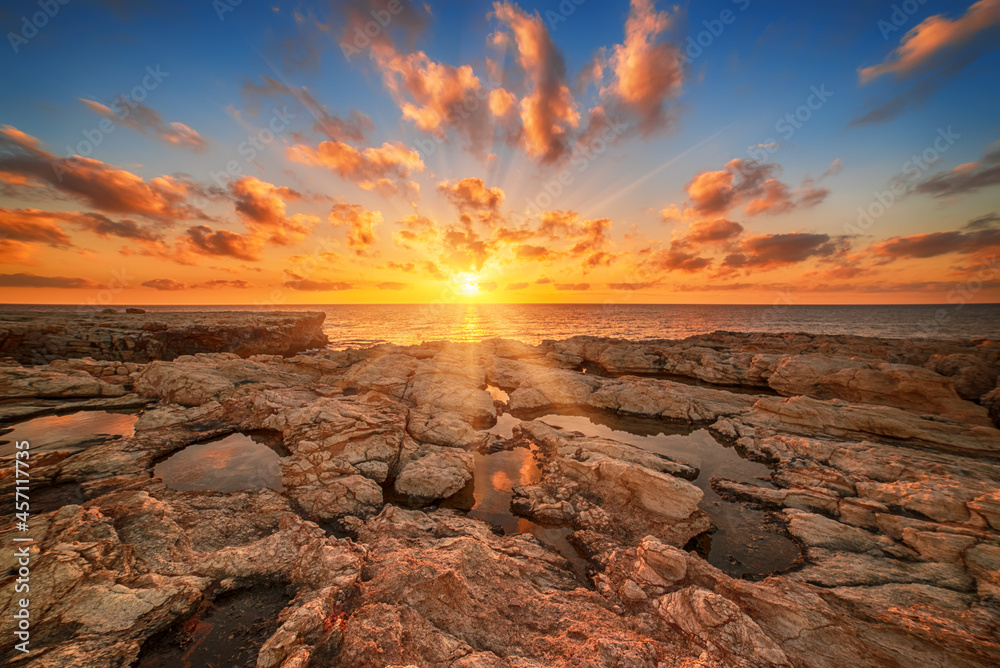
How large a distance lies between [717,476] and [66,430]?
34.8m

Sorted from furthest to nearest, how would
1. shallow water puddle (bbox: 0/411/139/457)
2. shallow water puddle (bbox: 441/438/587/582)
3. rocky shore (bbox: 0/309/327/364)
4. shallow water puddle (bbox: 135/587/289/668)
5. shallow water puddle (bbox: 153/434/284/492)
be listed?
rocky shore (bbox: 0/309/327/364) → shallow water puddle (bbox: 0/411/139/457) → shallow water puddle (bbox: 153/434/284/492) → shallow water puddle (bbox: 441/438/587/582) → shallow water puddle (bbox: 135/587/289/668)

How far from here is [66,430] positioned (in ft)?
56.8

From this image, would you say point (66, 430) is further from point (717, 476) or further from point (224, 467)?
point (717, 476)

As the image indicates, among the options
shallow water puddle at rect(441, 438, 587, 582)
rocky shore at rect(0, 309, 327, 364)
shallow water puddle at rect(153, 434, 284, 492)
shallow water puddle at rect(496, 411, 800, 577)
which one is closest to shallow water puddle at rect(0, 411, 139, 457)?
shallow water puddle at rect(153, 434, 284, 492)

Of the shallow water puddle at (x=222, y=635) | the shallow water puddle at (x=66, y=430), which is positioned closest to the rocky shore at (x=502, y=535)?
the shallow water puddle at (x=222, y=635)

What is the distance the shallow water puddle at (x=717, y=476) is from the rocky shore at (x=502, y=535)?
0.29 metres

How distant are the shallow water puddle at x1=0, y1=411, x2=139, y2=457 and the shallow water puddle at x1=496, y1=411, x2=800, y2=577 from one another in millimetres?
21491

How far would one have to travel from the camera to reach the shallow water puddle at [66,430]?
15183 mm

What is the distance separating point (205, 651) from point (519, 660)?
7.32 meters

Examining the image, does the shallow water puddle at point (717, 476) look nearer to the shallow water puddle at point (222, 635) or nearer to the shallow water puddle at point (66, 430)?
the shallow water puddle at point (222, 635)

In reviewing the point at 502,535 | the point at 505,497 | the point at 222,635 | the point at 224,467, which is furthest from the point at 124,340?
the point at 502,535


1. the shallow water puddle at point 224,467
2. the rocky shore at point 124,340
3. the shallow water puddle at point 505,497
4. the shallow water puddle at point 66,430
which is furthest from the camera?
the rocky shore at point 124,340

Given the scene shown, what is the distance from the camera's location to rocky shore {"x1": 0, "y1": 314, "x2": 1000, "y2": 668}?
7273 mm

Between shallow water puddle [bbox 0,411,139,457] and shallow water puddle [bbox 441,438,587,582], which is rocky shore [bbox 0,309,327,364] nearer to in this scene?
shallow water puddle [bbox 0,411,139,457]
